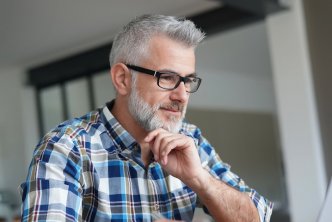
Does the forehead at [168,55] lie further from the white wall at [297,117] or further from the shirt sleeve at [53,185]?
the white wall at [297,117]

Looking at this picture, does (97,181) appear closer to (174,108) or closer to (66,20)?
(174,108)

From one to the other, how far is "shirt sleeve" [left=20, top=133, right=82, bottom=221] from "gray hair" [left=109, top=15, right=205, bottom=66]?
30cm

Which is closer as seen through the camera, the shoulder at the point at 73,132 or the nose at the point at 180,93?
the shoulder at the point at 73,132

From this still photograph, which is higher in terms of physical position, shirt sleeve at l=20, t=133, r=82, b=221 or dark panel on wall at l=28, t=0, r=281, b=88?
dark panel on wall at l=28, t=0, r=281, b=88

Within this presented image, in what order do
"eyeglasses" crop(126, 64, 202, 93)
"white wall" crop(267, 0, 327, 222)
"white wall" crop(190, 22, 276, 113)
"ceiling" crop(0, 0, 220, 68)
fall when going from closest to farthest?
"eyeglasses" crop(126, 64, 202, 93) → "white wall" crop(267, 0, 327, 222) → "ceiling" crop(0, 0, 220, 68) → "white wall" crop(190, 22, 276, 113)

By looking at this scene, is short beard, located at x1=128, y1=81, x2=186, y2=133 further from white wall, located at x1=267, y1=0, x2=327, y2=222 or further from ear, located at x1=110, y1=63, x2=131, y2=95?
white wall, located at x1=267, y1=0, x2=327, y2=222

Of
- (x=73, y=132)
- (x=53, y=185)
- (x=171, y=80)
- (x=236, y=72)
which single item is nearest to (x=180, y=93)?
(x=171, y=80)

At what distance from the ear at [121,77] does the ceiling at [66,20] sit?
154 inches

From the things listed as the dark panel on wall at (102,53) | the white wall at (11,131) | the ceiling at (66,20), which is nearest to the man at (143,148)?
the dark panel on wall at (102,53)

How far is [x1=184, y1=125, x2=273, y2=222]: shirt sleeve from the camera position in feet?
4.98

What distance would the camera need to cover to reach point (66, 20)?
577 centimetres

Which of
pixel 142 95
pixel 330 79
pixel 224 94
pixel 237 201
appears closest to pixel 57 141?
pixel 142 95

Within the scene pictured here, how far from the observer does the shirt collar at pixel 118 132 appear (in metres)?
1.37

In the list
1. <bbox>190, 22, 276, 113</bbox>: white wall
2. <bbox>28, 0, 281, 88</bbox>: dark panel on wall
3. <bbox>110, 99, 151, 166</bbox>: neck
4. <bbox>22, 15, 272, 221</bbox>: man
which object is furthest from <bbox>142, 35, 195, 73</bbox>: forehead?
<bbox>190, 22, 276, 113</bbox>: white wall
